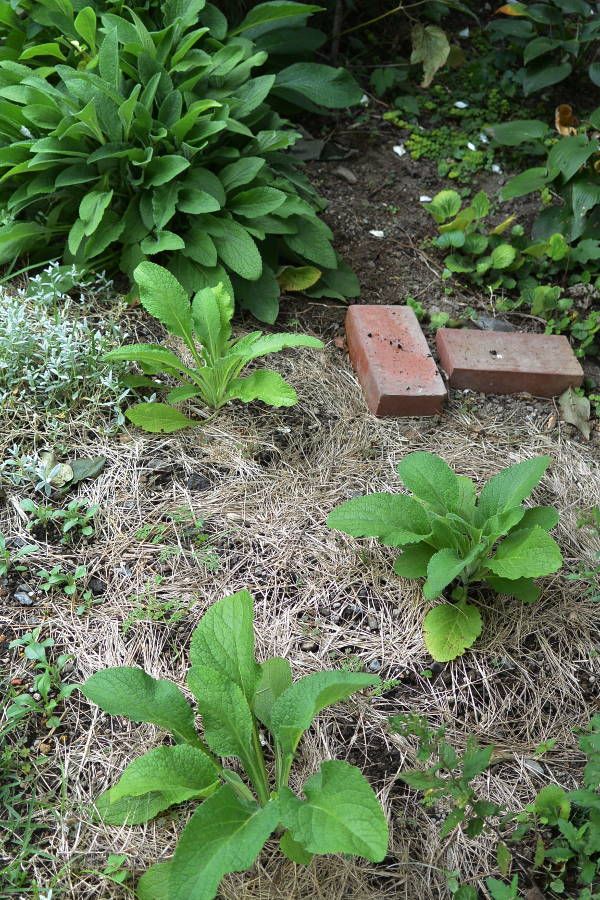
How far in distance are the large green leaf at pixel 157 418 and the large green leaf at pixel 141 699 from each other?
806 millimetres

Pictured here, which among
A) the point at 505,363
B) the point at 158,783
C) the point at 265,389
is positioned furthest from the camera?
the point at 505,363

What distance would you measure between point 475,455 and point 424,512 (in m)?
0.50

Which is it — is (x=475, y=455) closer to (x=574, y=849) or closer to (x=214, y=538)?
(x=214, y=538)

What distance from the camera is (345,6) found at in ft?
12.3

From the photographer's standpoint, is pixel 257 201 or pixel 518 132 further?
pixel 518 132

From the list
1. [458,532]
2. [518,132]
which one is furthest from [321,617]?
[518,132]

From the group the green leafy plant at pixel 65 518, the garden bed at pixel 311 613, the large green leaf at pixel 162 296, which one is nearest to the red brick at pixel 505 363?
the garden bed at pixel 311 613

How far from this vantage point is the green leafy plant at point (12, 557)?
2.01 metres

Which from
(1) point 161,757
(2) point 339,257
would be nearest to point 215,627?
(1) point 161,757

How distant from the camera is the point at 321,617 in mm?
2006

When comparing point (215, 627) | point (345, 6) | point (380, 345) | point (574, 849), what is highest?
point (345, 6)

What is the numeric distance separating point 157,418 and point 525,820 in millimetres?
1353

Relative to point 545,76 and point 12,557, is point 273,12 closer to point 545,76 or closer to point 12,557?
point 545,76

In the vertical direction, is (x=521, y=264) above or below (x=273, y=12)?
below
